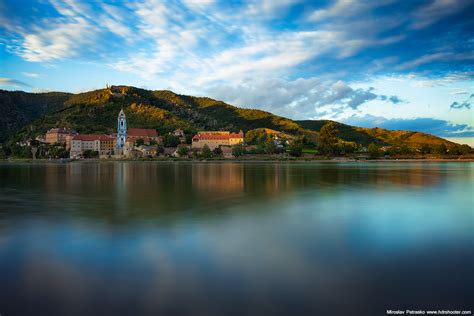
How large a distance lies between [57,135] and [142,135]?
3224 centimetres

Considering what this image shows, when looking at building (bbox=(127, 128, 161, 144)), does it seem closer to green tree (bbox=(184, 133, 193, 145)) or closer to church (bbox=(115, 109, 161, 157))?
church (bbox=(115, 109, 161, 157))

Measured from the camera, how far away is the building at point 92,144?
125500mm

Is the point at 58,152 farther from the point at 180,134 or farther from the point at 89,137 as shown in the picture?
the point at 180,134

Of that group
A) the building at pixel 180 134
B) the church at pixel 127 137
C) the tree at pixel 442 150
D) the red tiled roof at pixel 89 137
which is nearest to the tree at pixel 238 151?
the building at pixel 180 134

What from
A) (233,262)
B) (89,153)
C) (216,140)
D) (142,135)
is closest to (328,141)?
(216,140)

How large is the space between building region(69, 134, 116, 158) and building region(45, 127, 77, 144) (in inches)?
441

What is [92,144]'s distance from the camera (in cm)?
13000

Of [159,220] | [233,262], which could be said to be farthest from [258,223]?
[233,262]

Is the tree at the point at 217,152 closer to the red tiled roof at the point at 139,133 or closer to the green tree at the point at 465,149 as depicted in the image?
the red tiled roof at the point at 139,133

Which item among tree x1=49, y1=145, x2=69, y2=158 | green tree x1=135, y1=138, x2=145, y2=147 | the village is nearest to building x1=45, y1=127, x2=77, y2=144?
the village

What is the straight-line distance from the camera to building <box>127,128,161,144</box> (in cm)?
13350

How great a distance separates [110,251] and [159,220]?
4.23 m

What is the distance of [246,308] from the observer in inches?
211

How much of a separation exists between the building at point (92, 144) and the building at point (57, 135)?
11.2 metres
